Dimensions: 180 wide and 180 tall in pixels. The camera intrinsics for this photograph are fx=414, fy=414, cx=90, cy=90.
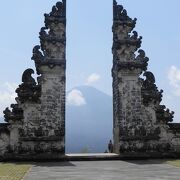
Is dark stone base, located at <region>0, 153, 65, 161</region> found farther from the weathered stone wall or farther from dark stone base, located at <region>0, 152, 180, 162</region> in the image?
the weathered stone wall

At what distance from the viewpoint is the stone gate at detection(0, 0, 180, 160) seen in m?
18.0

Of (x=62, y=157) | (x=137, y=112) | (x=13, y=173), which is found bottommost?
(x=13, y=173)

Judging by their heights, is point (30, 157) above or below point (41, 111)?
below

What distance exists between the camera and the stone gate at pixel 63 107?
18047 millimetres

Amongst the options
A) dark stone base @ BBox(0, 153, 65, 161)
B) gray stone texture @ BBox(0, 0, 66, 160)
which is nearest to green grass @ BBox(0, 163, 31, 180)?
dark stone base @ BBox(0, 153, 65, 161)

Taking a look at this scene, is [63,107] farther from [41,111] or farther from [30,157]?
[30,157]

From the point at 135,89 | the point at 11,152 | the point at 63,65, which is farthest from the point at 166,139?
the point at 11,152

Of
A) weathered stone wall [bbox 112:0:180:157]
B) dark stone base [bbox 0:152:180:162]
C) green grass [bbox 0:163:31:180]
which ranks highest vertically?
weathered stone wall [bbox 112:0:180:157]

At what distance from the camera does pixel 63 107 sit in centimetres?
1850

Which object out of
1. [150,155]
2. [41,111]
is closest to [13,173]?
[41,111]

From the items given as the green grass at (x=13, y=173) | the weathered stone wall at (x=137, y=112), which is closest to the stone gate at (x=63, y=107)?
the weathered stone wall at (x=137, y=112)

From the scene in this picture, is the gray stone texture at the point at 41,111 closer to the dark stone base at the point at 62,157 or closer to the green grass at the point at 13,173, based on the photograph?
the dark stone base at the point at 62,157

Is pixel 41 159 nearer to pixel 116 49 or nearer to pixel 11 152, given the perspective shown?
pixel 11 152

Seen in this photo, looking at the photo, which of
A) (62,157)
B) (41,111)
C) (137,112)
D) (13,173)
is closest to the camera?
(13,173)
